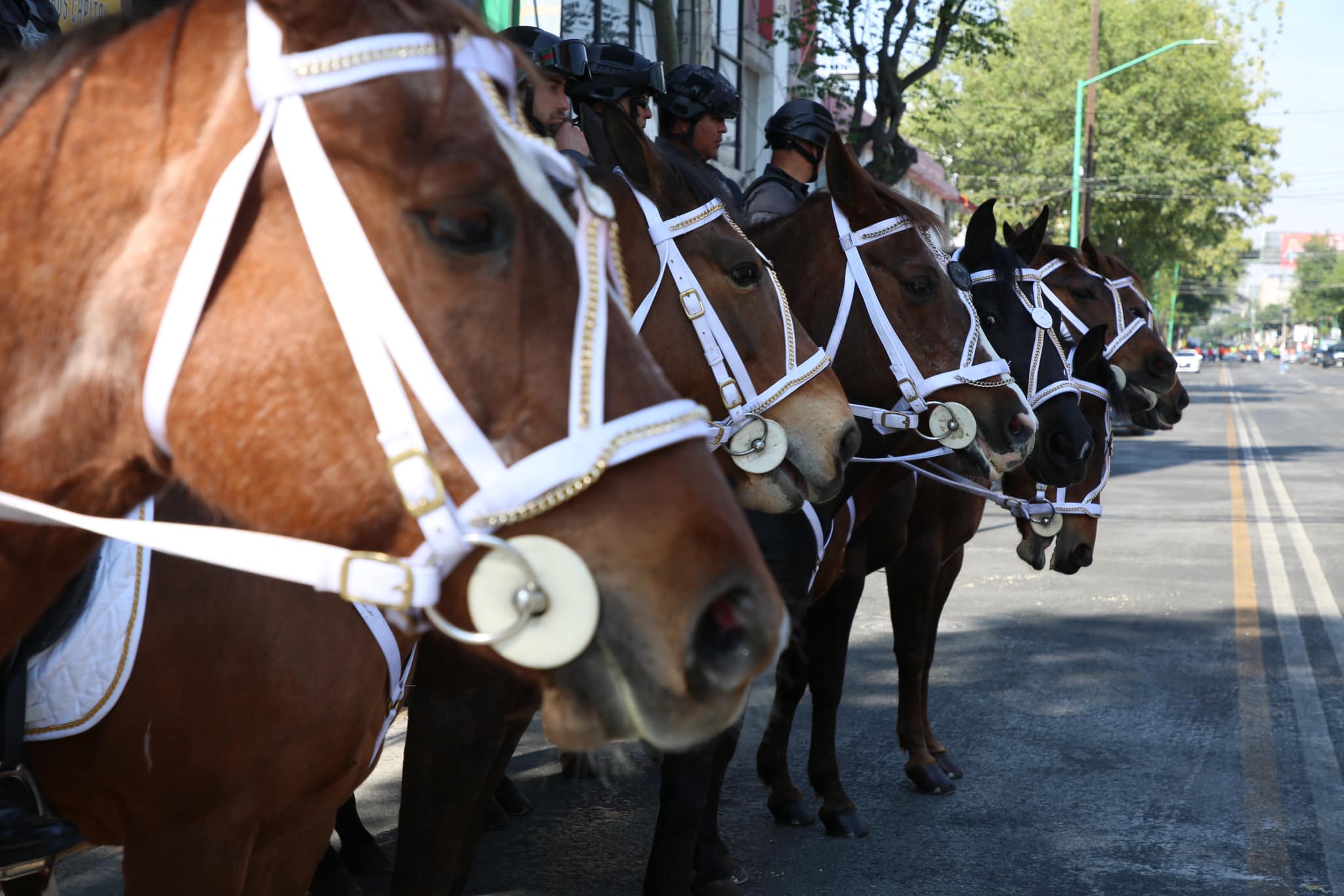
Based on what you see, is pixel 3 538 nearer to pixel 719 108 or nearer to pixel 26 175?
pixel 26 175

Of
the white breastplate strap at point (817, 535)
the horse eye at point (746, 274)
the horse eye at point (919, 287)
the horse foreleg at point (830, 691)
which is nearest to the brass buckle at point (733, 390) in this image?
the horse eye at point (746, 274)

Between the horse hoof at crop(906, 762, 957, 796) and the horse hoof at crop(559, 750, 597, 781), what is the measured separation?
145cm

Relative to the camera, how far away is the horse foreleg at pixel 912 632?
5.78m

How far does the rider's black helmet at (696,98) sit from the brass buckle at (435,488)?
3648mm

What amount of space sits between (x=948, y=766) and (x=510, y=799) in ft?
6.68

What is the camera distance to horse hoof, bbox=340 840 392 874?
4703 millimetres

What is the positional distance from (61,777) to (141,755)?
185 mm

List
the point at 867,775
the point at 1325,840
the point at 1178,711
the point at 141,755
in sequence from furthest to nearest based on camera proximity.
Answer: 1. the point at 1178,711
2. the point at 867,775
3. the point at 1325,840
4. the point at 141,755

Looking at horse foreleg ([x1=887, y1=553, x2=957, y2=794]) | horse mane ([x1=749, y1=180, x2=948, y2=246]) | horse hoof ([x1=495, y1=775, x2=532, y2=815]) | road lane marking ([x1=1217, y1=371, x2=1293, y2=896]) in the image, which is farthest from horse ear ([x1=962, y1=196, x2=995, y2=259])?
horse hoof ([x1=495, y1=775, x2=532, y2=815])

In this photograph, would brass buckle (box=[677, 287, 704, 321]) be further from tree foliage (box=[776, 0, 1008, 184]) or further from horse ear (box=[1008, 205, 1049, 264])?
tree foliage (box=[776, 0, 1008, 184])

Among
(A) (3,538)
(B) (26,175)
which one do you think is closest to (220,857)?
(A) (3,538)

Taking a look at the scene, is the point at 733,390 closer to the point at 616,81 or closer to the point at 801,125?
the point at 616,81

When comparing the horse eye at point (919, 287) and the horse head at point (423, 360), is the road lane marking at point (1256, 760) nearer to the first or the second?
the horse eye at point (919, 287)

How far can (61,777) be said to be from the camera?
2303mm
